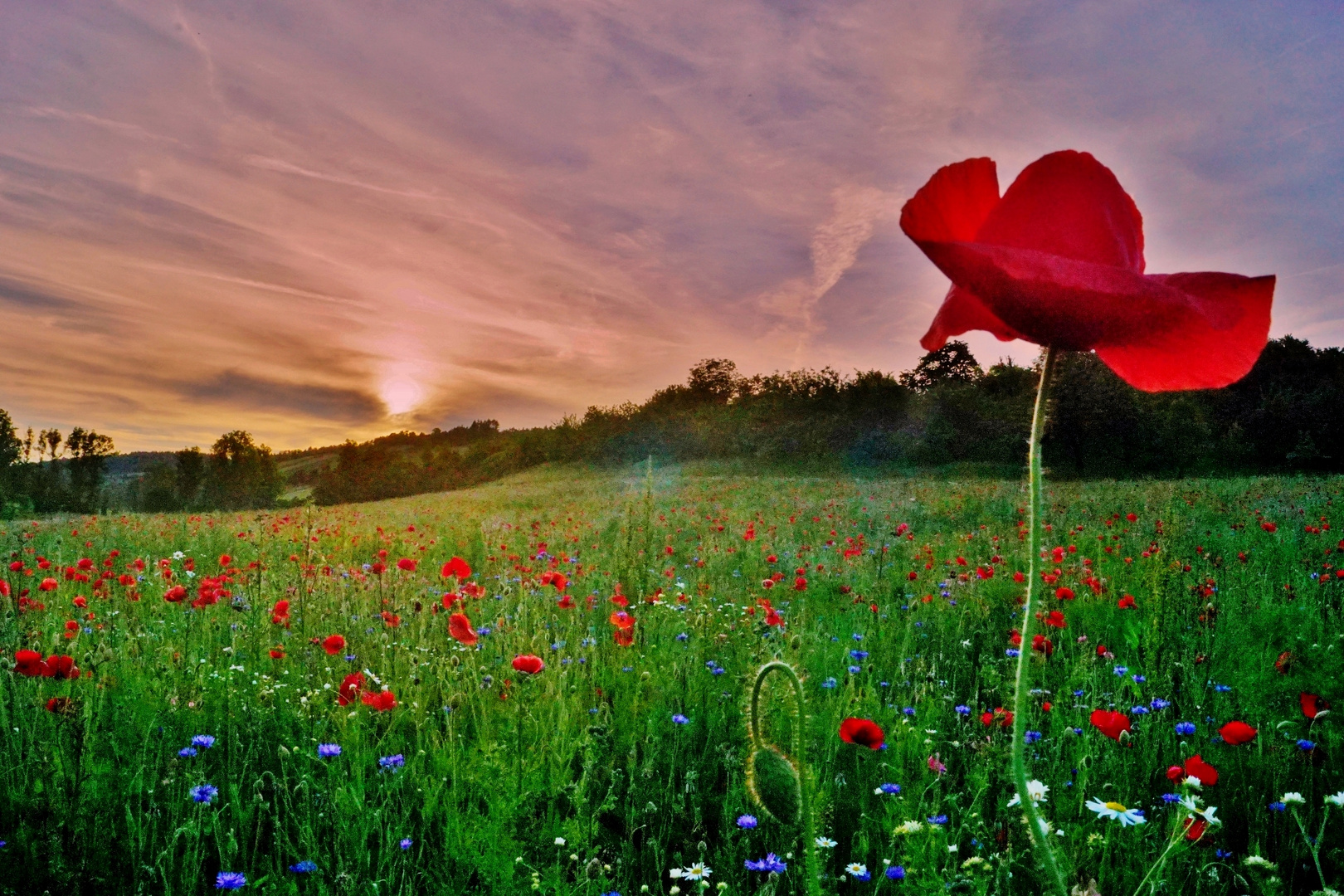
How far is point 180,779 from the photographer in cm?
248

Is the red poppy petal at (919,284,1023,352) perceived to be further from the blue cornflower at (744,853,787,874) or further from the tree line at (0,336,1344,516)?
the tree line at (0,336,1344,516)

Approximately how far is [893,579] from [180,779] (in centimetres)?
480

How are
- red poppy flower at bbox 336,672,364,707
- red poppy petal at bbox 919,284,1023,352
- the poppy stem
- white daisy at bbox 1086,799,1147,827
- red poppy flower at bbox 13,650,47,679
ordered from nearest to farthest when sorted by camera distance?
the poppy stem < red poppy petal at bbox 919,284,1023,352 < white daisy at bbox 1086,799,1147,827 < red poppy flower at bbox 13,650,47,679 < red poppy flower at bbox 336,672,364,707

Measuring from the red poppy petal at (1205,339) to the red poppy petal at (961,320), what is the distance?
0.11 m

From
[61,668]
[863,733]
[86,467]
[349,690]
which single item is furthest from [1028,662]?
[86,467]

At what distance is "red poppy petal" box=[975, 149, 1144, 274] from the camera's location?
0.77 m

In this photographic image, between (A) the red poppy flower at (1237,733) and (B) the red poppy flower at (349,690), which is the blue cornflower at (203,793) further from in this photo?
(A) the red poppy flower at (1237,733)

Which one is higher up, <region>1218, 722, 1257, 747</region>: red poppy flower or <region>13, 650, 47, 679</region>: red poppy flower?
<region>13, 650, 47, 679</region>: red poppy flower

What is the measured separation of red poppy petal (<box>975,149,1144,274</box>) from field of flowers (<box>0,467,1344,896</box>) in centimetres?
69

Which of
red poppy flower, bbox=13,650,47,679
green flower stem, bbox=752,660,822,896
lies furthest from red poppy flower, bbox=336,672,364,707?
green flower stem, bbox=752,660,822,896

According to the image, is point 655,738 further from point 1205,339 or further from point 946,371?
point 946,371

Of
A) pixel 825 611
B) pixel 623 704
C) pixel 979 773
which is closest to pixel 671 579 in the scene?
pixel 825 611

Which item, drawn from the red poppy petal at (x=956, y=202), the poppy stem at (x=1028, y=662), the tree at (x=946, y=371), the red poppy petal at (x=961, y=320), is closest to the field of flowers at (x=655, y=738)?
the poppy stem at (x=1028, y=662)

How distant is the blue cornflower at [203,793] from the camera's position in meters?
2.18
